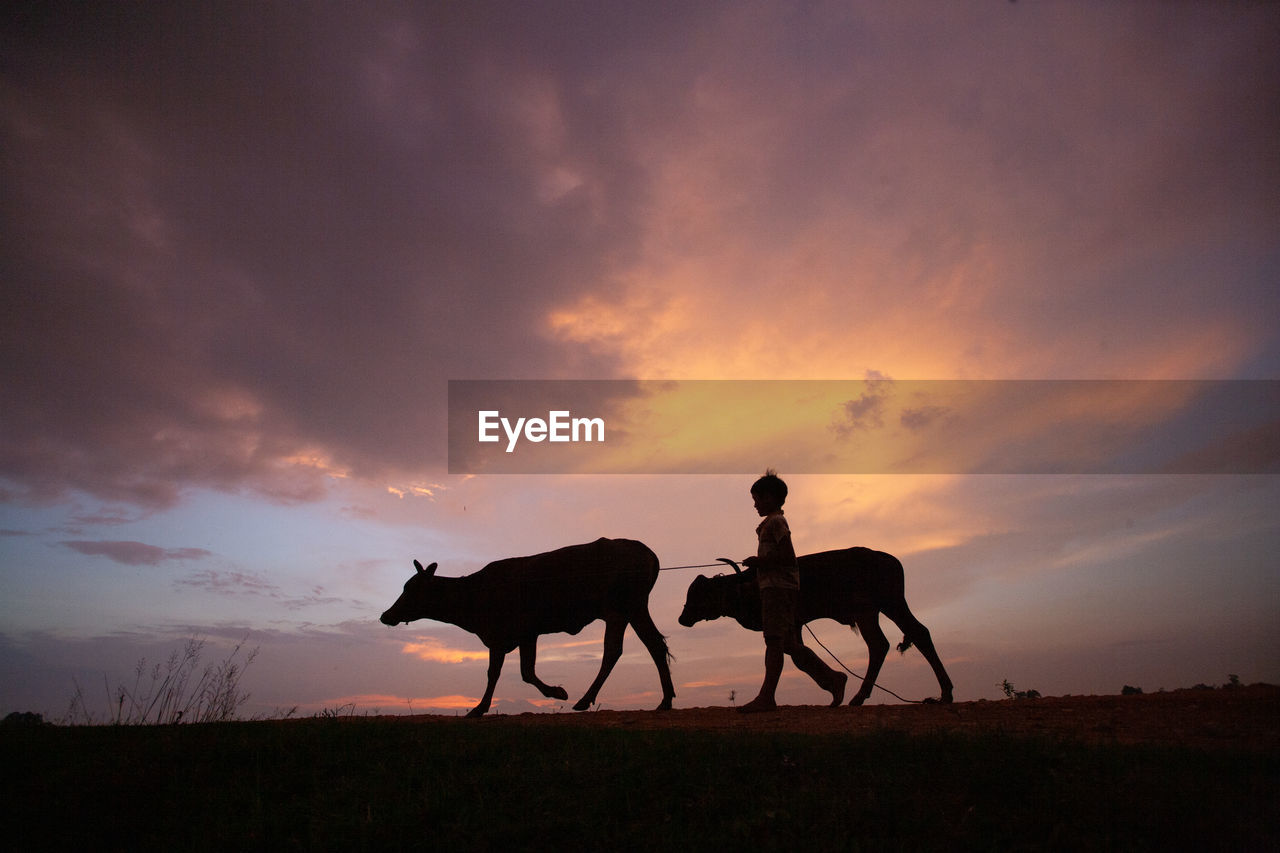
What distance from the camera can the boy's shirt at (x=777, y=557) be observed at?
9.49m

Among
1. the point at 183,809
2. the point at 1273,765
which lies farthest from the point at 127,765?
the point at 1273,765

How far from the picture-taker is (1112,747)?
5.91m

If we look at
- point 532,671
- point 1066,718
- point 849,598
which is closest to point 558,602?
point 532,671

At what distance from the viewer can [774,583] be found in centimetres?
950

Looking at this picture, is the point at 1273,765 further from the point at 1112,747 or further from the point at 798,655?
the point at 798,655

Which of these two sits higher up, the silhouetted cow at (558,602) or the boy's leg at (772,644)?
the silhouetted cow at (558,602)

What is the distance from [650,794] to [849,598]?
306 inches

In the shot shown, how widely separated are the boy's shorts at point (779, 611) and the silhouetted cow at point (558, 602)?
3469mm

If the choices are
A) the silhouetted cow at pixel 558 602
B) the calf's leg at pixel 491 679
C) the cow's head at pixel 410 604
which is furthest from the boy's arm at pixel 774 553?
the cow's head at pixel 410 604

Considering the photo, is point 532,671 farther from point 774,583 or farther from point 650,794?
point 650,794

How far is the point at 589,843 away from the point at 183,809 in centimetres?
331

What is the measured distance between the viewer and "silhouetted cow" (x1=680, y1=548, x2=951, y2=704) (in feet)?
39.8

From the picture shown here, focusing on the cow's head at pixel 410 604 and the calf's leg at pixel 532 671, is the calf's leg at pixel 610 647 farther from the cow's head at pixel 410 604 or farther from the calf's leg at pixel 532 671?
the cow's head at pixel 410 604

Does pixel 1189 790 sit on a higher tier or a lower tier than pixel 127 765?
lower
